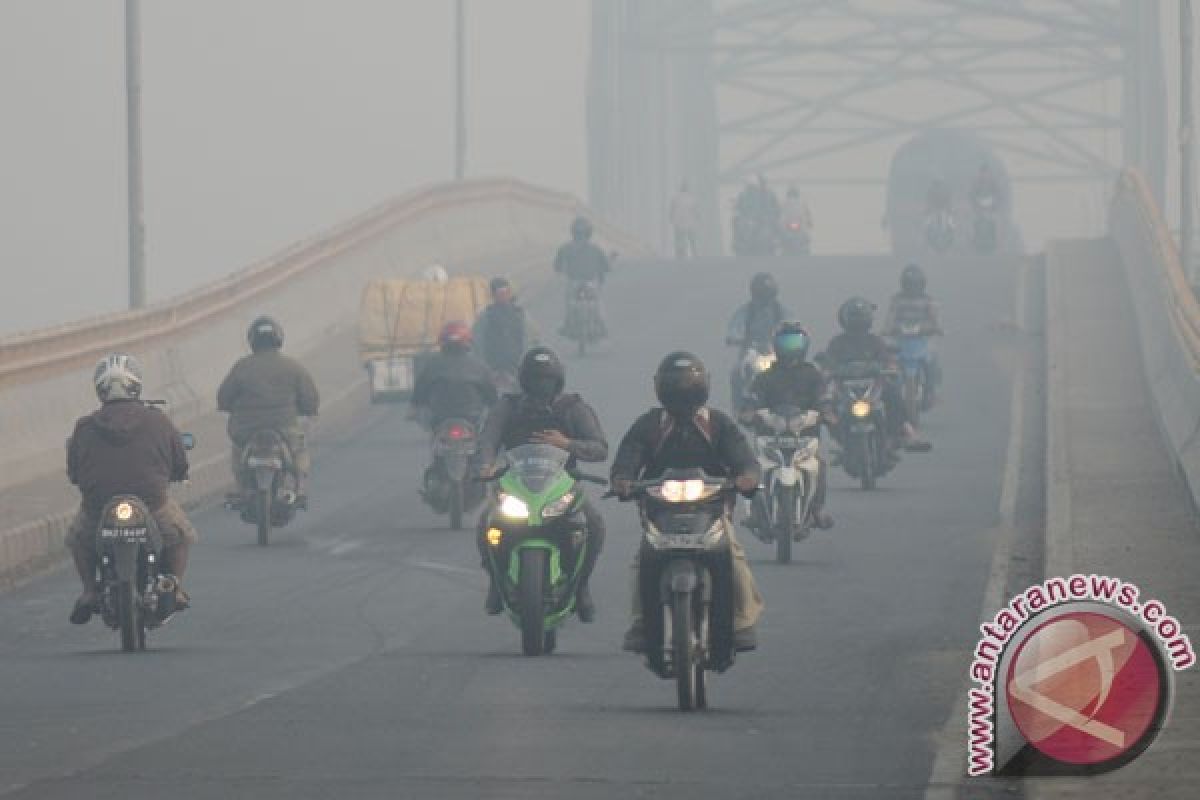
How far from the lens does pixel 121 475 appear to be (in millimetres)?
16750

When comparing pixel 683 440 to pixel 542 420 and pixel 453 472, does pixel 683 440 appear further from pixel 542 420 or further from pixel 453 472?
pixel 453 472

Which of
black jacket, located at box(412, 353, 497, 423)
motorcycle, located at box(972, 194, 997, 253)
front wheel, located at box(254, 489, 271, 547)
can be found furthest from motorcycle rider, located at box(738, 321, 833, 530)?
motorcycle, located at box(972, 194, 997, 253)

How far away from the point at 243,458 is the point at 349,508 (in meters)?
3.09

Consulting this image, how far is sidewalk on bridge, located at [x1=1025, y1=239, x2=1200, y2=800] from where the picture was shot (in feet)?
36.7

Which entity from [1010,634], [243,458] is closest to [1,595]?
[243,458]

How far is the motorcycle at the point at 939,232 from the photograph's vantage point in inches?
2494

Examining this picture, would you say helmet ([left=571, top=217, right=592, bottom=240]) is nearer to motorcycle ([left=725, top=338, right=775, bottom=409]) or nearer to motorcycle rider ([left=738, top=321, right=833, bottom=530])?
motorcycle ([left=725, top=338, right=775, bottom=409])

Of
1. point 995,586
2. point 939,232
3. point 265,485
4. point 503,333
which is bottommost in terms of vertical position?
point 995,586

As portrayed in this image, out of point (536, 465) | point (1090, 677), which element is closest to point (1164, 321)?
point (536, 465)

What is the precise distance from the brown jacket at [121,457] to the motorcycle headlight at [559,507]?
2.12 metres

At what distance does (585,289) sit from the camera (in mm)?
39594

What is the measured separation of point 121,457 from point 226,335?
1715 centimetres

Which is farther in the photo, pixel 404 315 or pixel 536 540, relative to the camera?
pixel 404 315

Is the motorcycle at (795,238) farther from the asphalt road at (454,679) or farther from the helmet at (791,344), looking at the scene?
the helmet at (791,344)
